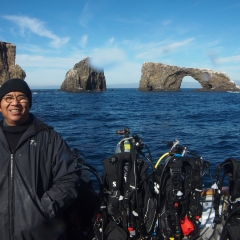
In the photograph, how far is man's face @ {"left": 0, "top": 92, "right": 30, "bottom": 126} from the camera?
2484 millimetres

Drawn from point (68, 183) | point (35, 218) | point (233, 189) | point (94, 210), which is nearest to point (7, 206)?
point (35, 218)

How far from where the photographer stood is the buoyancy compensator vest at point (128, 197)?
3518 millimetres

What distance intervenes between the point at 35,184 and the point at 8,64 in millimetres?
117879

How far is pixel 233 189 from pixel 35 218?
2.41m

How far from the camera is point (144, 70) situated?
108062 mm

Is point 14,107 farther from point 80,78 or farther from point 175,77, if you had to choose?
point 80,78

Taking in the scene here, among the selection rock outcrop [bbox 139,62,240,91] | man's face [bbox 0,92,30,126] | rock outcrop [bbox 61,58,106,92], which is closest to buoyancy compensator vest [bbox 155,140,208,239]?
man's face [bbox 0,92,30,126]

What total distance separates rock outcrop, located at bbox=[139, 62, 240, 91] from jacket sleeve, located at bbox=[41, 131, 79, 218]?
10311 cm

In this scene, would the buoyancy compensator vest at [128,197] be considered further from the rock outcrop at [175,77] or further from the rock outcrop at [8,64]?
the rock outcrop at [8,64]

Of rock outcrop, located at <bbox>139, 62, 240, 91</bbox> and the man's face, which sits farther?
rock outcrop, located at <bbox>139, 62, 240, 91</bbox>

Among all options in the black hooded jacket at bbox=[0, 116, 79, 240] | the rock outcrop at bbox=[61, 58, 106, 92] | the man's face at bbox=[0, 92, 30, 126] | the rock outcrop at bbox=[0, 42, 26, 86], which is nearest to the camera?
the black hooded jacket at bbox=[0, 116, 79, 240]

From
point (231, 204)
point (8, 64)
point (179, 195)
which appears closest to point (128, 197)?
point (179, 195)

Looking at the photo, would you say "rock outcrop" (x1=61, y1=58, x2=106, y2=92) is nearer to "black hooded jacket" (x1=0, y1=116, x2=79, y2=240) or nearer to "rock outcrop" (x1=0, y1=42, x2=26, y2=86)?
"rock outcrop" (x1=0, y1=42, x2=26, y2=86)

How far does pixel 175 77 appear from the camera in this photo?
10619 cm
